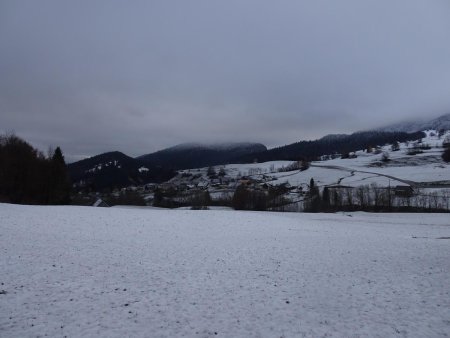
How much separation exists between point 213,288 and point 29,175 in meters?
63.7

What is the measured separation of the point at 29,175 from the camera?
6438 cm

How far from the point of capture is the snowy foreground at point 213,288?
32.3 feet

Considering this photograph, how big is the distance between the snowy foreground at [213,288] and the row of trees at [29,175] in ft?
142

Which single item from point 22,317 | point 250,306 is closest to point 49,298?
point 22,317

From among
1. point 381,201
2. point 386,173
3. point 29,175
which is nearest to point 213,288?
point 29,175

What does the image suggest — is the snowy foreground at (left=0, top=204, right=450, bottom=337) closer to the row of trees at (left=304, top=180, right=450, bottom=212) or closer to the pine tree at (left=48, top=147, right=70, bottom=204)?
the pine tree at (left=48, top=147, right=70, bottom=204)

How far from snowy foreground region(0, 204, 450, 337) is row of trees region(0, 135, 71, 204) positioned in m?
43.4

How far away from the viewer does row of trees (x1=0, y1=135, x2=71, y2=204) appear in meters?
62.2

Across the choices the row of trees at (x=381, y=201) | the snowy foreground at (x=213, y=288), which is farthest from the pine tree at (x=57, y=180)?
the row of trees at (x=381, y=201)

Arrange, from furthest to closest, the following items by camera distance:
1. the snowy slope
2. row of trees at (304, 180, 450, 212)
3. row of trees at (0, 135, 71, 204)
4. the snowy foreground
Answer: the snowy slope → row of trees at (304, 180, 450, 212) → row of trees at (0, 135, 71, 204) → the snowy foreground

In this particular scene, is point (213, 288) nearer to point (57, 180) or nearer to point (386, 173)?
point (57, 180)

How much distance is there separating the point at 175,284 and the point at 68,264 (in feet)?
20.5

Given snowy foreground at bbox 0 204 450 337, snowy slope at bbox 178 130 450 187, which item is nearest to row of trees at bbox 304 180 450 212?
snowy slope at bbox 178 130 450 187

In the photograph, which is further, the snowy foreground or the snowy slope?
the snowy slope
